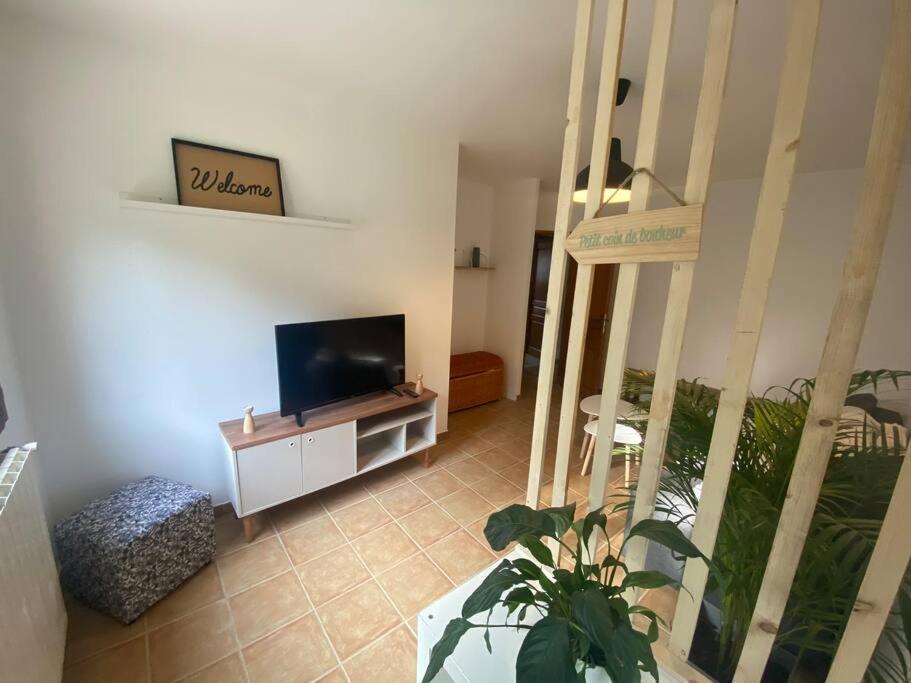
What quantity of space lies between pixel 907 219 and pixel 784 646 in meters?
3.46

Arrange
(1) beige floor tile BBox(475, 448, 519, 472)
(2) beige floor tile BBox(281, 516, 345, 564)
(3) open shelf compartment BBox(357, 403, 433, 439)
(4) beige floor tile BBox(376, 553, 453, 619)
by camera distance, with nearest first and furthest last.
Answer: (4) beige floor tile BBox(376, 553, 453, 619) → (2) beige floor tile BBox(281, 516, 345, 564) → (3) open shelf compartment BBox(357, 403, 433, 439) → (1) beige floor tile BBox(475, 448, 519, 472)

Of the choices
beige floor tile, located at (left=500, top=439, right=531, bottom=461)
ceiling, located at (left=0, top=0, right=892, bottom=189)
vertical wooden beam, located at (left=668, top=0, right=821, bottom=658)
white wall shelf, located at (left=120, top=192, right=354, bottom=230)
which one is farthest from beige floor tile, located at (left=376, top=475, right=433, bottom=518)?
ceiling, located at (left=0, top=0, right=892, bottom=189)

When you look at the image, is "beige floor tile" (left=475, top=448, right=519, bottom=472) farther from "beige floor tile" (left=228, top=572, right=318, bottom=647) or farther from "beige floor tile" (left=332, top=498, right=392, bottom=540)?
"beige floor tile" (left=228, top=572, right=318, bottom=647)

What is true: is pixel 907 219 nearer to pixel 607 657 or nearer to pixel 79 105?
pixel 607 657

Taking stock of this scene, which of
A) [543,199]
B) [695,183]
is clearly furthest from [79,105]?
[543,199]

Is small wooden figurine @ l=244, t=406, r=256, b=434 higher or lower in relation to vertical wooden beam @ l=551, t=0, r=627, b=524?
lower

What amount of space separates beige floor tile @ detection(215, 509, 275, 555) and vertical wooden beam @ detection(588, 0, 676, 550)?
6.36 feet

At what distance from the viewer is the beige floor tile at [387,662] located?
1416 millimetres

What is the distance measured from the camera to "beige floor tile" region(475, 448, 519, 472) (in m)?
2.93

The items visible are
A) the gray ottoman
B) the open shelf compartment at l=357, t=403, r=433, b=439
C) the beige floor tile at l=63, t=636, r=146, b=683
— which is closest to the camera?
the beige floor tile at l=63, t=636, r=146, b=683

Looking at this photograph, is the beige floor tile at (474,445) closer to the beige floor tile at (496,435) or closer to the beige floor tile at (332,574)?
the beige floor tile at (496,435)

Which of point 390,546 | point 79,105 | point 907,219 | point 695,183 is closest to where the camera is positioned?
point 695,183

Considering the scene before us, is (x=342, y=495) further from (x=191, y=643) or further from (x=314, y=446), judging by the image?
(x=191, y=643)

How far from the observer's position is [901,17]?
0.60 metres
